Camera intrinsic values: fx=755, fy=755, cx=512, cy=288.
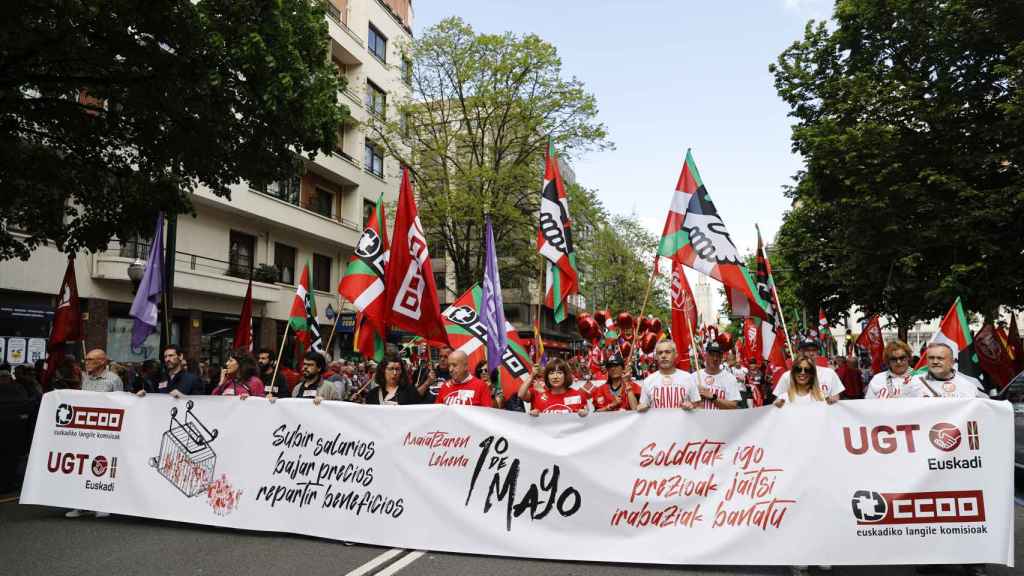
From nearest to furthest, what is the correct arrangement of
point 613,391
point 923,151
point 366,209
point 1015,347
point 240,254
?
1. point 613,391
2. point 1015,347
3. point 923,151
4. point 240,254
5. point 366,209

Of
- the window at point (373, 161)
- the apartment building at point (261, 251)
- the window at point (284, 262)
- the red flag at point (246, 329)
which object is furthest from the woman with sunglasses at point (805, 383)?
the window at point (373, 161)

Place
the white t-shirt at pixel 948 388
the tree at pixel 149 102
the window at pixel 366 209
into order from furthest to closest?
the window at pixel 366 209, the tree at pixel 149 102, the white t-shirt at pixel 948 388

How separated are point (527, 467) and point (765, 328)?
6.74 meters

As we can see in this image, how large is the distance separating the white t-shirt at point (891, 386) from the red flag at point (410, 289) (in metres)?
4.28

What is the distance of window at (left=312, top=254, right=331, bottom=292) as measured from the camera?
105 feet

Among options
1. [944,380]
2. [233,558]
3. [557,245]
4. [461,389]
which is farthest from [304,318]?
[944,380]

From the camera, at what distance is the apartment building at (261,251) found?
19234 mm

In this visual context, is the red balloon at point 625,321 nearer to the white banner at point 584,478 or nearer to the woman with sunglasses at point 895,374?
the woman with sunglasses at point 895,374

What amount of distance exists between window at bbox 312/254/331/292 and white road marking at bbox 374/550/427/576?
88.6 feet

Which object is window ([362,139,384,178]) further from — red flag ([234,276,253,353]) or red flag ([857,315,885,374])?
red flag ([857,315,885,374])

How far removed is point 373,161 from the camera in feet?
118

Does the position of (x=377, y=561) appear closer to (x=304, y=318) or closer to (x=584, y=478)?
(x=584, y=478)

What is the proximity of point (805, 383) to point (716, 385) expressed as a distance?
1512mm

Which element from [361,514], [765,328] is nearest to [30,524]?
[361,514]
